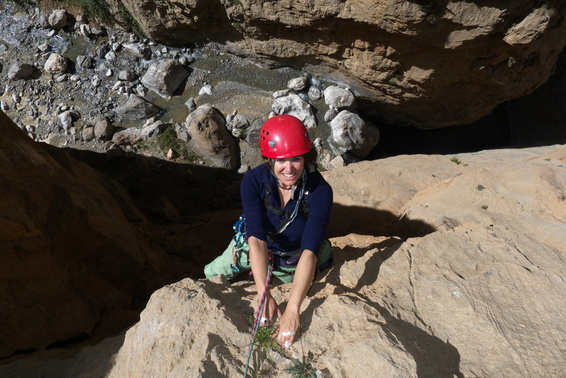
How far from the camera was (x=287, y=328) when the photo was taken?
2174 mm

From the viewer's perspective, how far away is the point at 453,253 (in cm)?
284

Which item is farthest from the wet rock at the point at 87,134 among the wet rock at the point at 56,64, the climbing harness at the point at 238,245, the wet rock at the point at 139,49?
the climbing harness at the point at 238,245

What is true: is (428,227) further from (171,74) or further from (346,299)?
(171,74)

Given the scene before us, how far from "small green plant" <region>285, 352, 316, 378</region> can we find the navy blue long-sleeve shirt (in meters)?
0.66

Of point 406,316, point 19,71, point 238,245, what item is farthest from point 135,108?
point 406,316

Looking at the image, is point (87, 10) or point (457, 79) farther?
point (87, 10)

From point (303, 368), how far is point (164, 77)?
673 cm

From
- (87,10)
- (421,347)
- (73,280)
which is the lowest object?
(73,280)

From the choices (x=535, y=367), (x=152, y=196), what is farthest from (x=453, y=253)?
(x=152, y=196)

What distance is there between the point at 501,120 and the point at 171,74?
7.90 meters

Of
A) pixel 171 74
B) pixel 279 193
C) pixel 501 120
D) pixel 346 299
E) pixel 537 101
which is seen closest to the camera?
pixel 346 299

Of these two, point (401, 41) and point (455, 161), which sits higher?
point (401, 41)

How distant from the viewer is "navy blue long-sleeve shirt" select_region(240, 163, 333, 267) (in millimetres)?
2547

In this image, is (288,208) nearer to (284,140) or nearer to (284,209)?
(284,209)
